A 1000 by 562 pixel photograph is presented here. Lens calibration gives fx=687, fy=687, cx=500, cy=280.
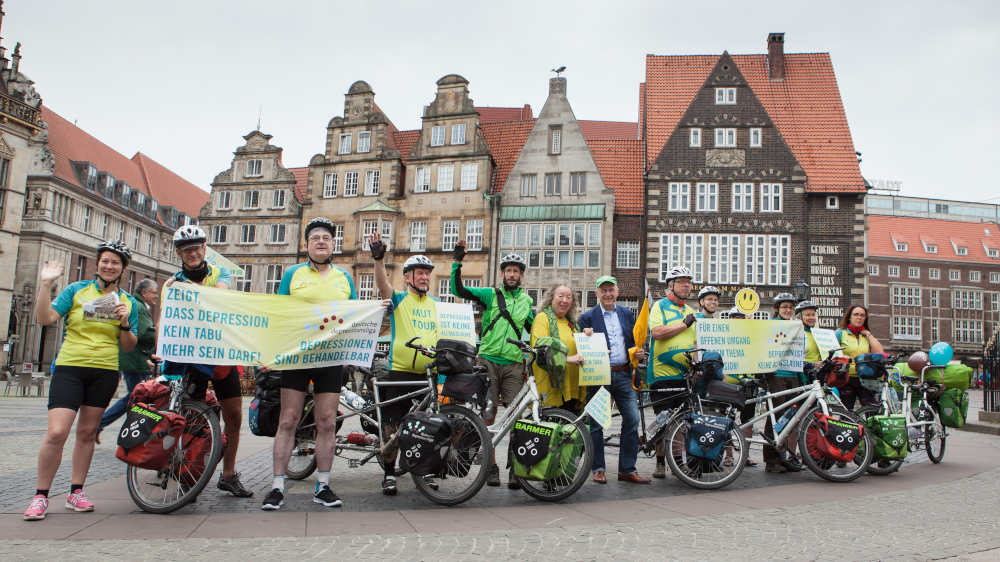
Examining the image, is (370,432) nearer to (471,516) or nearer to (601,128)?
(471,516)

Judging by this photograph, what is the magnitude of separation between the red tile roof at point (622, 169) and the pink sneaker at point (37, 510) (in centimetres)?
2911

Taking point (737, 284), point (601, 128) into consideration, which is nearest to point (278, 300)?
point (737, 284)

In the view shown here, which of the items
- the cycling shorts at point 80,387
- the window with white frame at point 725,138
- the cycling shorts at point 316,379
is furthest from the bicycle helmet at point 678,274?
the window with white frame at point 725,138

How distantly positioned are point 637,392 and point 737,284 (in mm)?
24425

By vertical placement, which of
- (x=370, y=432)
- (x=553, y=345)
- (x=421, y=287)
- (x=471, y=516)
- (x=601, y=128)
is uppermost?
(x=601, y=128)

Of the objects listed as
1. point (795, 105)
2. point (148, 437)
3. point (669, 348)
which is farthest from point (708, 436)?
point (795, 105)

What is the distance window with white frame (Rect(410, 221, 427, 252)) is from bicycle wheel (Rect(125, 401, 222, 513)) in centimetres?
2870

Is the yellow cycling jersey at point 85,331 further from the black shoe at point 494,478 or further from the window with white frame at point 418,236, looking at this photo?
the window with white frame at point 418,236

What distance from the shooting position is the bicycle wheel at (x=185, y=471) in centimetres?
488

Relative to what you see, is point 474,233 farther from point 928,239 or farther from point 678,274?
point 928,239

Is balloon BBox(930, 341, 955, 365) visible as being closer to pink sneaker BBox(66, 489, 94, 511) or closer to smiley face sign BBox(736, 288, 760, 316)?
smiley face sign BBox(736, 288, 760, 316)

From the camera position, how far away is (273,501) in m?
4.98

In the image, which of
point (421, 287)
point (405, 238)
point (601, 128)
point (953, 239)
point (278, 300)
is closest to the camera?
point (278, 300)

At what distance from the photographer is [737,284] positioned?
29750 millimetres
